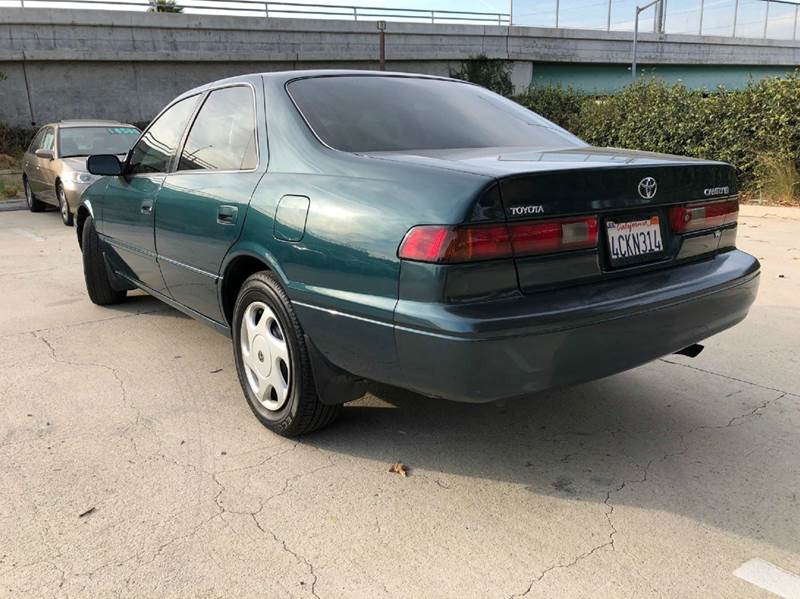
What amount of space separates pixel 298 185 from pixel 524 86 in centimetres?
3416

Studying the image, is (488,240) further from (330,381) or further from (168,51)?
(168,51)

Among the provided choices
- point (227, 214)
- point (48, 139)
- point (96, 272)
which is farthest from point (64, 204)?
point (227, 214)

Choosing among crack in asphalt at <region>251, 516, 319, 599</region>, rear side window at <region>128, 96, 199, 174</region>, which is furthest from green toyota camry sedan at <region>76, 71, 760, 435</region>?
crack in asphalt at <region>251, 516, 319, 599</region>

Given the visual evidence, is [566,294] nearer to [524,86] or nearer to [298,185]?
[298,185]

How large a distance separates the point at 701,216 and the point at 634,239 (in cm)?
49

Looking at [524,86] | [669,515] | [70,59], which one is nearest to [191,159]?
[669,515]

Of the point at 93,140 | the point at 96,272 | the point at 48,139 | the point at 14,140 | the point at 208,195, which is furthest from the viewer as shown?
→ the point at 14,140

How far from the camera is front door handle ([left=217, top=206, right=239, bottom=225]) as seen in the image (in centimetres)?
306

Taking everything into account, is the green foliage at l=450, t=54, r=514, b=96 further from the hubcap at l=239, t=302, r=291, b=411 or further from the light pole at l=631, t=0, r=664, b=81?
the hubcap at l=239, t=302, r=291, b=411

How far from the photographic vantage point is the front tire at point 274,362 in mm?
2775

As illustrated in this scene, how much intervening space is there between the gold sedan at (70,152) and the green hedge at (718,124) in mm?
9163

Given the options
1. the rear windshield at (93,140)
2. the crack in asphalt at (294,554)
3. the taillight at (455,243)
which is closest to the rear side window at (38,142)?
the rear windshield at (93,140)

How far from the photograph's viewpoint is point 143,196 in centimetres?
403

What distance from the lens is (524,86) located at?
113 ft
